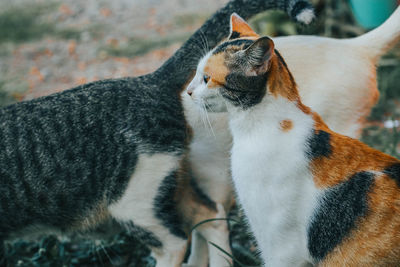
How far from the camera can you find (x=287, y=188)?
73.7 inches

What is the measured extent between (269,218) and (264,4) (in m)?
1.14

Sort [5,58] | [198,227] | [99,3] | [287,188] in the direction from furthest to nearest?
[99,3], [5,58], [198,227], [287,188]

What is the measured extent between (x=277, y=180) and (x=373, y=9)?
1.75 meters

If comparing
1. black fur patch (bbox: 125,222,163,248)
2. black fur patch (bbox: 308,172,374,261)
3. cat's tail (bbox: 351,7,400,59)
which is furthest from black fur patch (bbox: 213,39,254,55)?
black fur patch (bbox: 125,222,163,248)

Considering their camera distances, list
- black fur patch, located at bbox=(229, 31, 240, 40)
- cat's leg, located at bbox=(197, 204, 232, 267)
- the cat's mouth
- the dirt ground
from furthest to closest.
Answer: the dirt ground → cat's leg, located at bbox=(197, 204, 232, 267) → black fur patch, located at bbox=(229, 31, 240, 40) → the cat's mouth

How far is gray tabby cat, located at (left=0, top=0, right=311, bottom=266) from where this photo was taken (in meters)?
2.37

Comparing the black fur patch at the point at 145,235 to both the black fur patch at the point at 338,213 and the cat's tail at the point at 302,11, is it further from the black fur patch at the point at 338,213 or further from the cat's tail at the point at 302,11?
the cat's tail at the point at 302,11

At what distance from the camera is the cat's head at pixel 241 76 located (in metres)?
1.82

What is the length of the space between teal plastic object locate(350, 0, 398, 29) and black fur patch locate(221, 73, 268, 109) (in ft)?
5.24

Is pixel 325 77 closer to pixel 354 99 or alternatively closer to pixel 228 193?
pixel 354 99

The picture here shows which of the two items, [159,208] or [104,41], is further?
[104,41]

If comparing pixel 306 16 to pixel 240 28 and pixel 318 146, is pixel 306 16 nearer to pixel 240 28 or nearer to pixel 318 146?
pixel 240 28

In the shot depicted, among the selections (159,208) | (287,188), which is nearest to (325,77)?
(287,188)

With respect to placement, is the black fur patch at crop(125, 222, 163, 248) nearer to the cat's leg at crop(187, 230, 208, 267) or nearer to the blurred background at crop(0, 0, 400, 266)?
the cat's leg at crop(187, 230, 208, 267)
